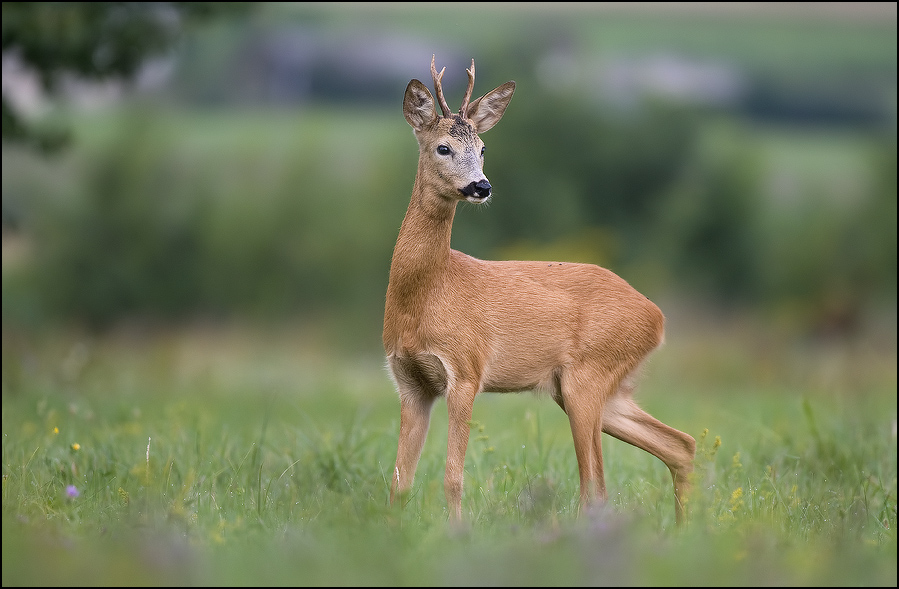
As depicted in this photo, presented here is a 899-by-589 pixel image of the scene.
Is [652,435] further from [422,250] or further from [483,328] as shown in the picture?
[422,250]

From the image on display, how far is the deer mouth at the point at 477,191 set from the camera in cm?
520

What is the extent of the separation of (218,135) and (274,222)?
5736 millimetres

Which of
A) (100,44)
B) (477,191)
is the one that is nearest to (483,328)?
(477,191)

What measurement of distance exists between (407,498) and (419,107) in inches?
79.0

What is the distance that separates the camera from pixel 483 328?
563cm

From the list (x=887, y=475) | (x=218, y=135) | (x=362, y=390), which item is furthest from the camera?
(x=218, y=135)

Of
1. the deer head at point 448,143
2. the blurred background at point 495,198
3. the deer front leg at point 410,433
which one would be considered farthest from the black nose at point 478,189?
the blurred background at point 495,198

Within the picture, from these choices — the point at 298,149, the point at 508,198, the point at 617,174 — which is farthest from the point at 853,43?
the point at 298,149

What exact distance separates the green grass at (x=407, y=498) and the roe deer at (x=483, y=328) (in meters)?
0.26

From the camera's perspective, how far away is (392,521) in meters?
4.59

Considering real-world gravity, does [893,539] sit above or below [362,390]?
above

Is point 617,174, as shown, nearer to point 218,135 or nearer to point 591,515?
point 218,135

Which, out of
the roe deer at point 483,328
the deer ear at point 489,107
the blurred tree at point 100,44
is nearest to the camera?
the roe deer at point 483,328

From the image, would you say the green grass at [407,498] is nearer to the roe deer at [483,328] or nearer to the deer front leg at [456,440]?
the deer front leg at [456,440]
